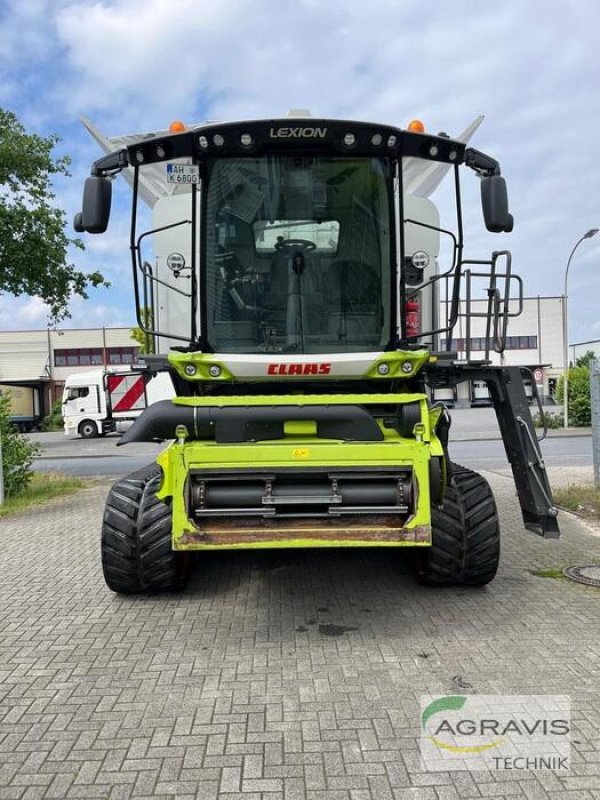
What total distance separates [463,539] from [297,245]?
253cm

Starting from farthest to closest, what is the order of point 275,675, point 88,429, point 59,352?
1. point 59,352
2. point 88,429
3. point 275,675

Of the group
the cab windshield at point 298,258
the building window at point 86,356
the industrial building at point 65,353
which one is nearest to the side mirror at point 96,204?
the cab windshield at point 298,258

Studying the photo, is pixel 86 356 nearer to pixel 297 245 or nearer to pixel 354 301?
pixel 297 245

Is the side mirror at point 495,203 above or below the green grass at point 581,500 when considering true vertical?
above

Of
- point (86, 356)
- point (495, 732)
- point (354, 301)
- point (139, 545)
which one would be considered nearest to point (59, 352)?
point (86, 356)

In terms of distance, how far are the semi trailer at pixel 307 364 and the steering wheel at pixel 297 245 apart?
0.01 metres

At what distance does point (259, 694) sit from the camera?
11.8ft

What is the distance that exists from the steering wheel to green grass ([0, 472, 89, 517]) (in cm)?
678

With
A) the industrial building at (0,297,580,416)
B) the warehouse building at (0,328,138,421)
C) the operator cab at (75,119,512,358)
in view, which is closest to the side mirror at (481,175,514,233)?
the operator cab at (75,119,512,358)

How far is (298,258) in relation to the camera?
4.90 m

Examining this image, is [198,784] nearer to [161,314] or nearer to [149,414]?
[149,414]

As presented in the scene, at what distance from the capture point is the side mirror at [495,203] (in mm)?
4734

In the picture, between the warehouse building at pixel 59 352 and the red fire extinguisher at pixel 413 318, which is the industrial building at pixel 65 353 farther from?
the red fire extinguisher at pixel 413 318

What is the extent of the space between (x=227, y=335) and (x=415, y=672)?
264cm
